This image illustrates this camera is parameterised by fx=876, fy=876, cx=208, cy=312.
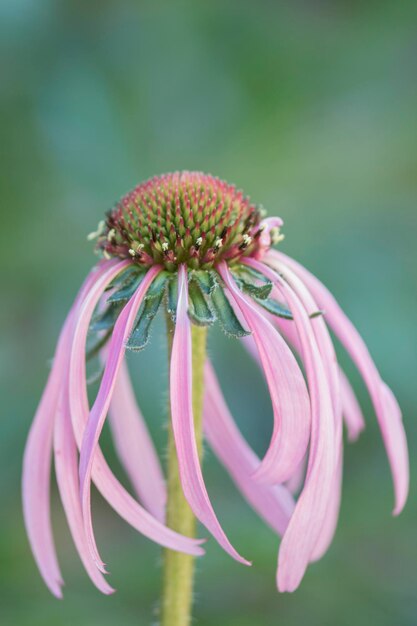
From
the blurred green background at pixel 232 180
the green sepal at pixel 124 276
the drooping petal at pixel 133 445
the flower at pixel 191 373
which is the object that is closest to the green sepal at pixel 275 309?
the flower at pixel 191 373

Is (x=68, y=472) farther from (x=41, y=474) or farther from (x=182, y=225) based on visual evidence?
(x=182, y=225)

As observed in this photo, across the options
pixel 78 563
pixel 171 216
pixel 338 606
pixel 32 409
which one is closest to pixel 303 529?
pixel 171 216

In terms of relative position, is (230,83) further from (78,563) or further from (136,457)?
Result: (136,457)

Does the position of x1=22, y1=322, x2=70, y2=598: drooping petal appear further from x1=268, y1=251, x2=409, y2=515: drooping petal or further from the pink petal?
x1=268, y1=251, x2=409, y2=515: drooping petal

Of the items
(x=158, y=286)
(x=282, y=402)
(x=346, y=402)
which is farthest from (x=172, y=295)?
(x=346, y=402)

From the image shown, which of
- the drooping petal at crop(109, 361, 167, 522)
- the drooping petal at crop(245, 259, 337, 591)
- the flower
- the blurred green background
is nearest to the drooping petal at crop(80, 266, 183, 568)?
the flower

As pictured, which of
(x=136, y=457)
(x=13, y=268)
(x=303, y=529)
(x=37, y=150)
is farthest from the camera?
(x=37, y=150)
